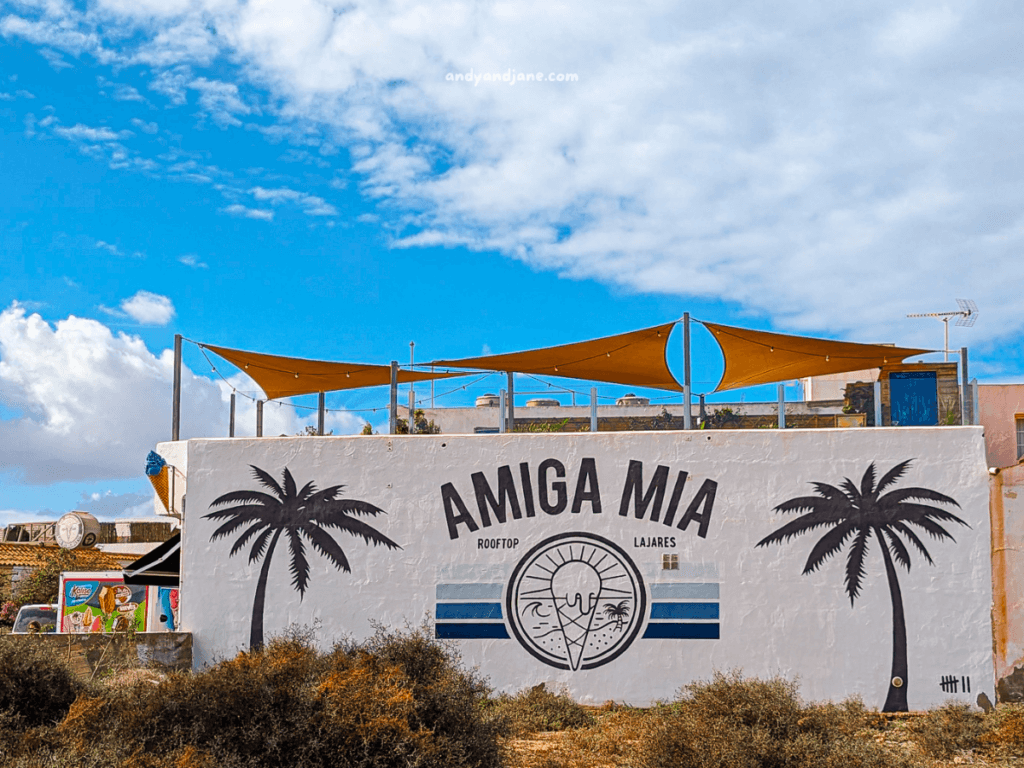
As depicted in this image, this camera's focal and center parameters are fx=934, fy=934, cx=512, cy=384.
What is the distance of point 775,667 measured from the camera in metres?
13.5

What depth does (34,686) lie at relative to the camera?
9.12 m

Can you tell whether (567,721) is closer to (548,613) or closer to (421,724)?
(548,613)

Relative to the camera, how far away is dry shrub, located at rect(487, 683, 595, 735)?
1235 centimetres

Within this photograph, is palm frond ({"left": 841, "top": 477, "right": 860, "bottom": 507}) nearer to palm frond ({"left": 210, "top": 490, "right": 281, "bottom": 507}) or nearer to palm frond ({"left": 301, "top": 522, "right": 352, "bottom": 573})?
palm frond ({"left": 301, "top": 522, "right": 352, "bottom": 573})

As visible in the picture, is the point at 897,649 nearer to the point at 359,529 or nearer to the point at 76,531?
the point at 359,529

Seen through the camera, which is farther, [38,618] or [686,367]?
[38,618]

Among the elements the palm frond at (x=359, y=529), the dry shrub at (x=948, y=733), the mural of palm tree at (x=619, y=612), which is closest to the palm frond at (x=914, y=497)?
the dry shrub at (x=948, y=733)

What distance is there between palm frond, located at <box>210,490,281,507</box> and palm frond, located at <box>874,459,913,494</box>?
9185 mm

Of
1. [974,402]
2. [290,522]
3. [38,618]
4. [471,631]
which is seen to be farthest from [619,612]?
[38,618]

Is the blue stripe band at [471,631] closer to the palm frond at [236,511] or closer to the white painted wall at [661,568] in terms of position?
the white painted wall at [661,568]

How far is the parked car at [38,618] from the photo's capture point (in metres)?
21.9

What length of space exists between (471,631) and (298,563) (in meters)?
2.95

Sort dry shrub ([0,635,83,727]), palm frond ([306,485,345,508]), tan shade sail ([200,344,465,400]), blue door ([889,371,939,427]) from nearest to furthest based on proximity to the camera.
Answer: dry shrub ([0,635,83,727])
palm frond ([306,485,345,508])
tan shade sail ([200,344,465,400])
blue door ([889,371,939,427])

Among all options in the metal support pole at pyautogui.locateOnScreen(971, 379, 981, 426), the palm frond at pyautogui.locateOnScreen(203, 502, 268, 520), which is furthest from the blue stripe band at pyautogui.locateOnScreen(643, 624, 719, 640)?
the palm frond at pyautogui.locateOnScreen(203, 502, 268, 520)
